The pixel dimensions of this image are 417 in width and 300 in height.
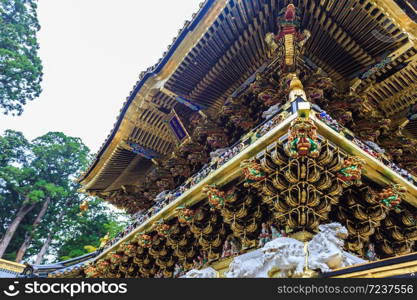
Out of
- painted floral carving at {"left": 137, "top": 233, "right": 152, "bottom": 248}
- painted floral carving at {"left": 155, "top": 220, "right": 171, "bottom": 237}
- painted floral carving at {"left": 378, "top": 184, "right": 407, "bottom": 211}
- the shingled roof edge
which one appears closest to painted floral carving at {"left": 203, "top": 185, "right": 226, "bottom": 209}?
painted floral carving at {"left": 155, "top": 220, "right": 171, "bottom": 237}

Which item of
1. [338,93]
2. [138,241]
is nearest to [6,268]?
[138,241]

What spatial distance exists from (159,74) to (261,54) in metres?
2.50

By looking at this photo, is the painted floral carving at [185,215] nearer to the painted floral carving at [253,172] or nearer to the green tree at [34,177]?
the painted floral carving at [253,172]

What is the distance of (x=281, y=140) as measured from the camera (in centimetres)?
443

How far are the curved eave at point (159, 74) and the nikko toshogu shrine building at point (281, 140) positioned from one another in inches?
1.1

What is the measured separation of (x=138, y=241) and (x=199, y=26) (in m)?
5.26

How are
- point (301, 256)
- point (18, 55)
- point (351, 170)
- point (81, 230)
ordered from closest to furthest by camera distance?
1. point (301, 256)
2. point (351, 170)
3. point (18, 55)
4. point (81, 230)

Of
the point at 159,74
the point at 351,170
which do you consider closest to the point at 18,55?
the point at 159,74

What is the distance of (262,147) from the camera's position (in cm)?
476

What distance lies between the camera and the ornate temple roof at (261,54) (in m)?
5.62

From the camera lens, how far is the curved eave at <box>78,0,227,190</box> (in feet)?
19.8

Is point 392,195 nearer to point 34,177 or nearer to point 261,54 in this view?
point 261,54

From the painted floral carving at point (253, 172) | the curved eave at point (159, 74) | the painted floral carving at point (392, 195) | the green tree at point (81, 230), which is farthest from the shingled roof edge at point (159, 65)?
the green tree at point (81, 230)

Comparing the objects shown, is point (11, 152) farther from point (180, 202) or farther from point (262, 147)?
point (262, 147)
